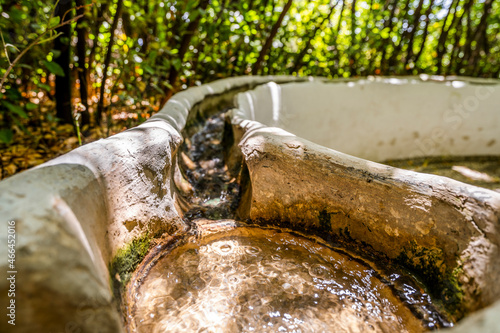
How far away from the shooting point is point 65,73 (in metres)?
2.29

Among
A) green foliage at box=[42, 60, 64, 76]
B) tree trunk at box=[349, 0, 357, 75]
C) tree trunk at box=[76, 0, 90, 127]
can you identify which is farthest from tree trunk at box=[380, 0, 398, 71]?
green foliage at box=[42, 60, 64, 76]

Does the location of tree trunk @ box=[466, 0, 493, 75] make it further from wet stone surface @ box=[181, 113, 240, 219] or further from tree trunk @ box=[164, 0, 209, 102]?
wet stone surface @ box=[181, 113, 240, 219]

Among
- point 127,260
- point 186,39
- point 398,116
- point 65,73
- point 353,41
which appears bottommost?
point 127,260

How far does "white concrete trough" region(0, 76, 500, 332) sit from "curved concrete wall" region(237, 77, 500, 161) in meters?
1.44

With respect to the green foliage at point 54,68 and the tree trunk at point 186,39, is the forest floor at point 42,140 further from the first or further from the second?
the green foliage at point 54,68

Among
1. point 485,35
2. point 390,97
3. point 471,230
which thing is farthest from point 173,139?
point 485,35

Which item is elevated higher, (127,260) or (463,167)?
(127,260)

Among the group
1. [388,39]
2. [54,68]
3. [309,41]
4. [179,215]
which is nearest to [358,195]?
[179,215]

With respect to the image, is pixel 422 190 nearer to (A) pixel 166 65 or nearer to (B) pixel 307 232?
(B) pixel 307 232

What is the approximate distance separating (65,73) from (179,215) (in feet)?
5.56

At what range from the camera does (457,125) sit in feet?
11.8

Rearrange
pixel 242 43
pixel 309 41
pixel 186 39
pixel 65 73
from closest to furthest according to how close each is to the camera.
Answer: pixel 65 73, pixel 186 39, pixel 242 43, pixel 309 41

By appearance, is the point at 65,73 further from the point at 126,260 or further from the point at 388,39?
the point at 388,39

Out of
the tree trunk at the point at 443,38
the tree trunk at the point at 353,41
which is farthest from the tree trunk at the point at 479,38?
the tree trunk at the point at 353,41
